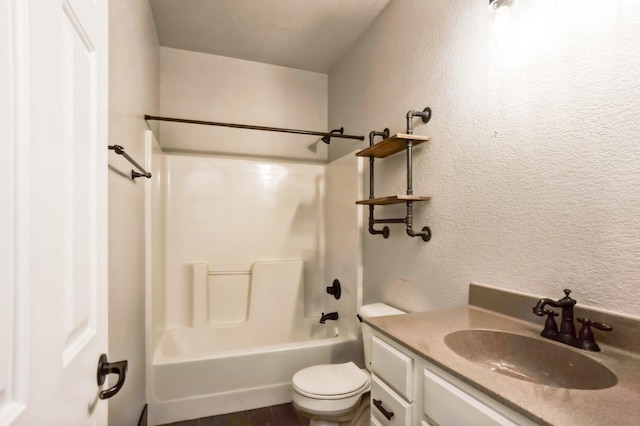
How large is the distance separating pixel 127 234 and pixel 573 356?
1.71 metres

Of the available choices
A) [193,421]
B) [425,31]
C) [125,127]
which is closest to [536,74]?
[425,31]

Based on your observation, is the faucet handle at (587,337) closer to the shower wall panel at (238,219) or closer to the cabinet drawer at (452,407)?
the cabinet drawer at (452,407)

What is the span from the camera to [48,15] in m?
0.49

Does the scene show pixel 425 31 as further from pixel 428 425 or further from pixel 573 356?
pixel 428 425

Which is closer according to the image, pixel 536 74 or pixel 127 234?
pixel 536 74

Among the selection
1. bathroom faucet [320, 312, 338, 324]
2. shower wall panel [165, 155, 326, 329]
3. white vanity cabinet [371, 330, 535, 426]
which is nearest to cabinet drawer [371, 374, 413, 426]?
white vanity cabinet [371, 330, 535, 426]

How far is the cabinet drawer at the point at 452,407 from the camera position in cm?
68

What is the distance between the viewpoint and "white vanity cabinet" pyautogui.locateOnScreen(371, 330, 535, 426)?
0.69 m

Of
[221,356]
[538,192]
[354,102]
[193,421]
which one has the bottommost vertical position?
[193,421]

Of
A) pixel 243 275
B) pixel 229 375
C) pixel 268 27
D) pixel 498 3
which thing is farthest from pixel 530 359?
pixel 268 27

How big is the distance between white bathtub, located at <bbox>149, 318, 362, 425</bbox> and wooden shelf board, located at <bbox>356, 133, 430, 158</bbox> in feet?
3.97

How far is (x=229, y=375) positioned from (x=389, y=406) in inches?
50.4

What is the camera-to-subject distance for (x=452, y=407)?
2.54ft

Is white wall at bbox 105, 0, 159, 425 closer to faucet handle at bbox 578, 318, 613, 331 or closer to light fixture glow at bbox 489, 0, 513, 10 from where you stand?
light fixture glow at bbox 489, 0, 513, 10
